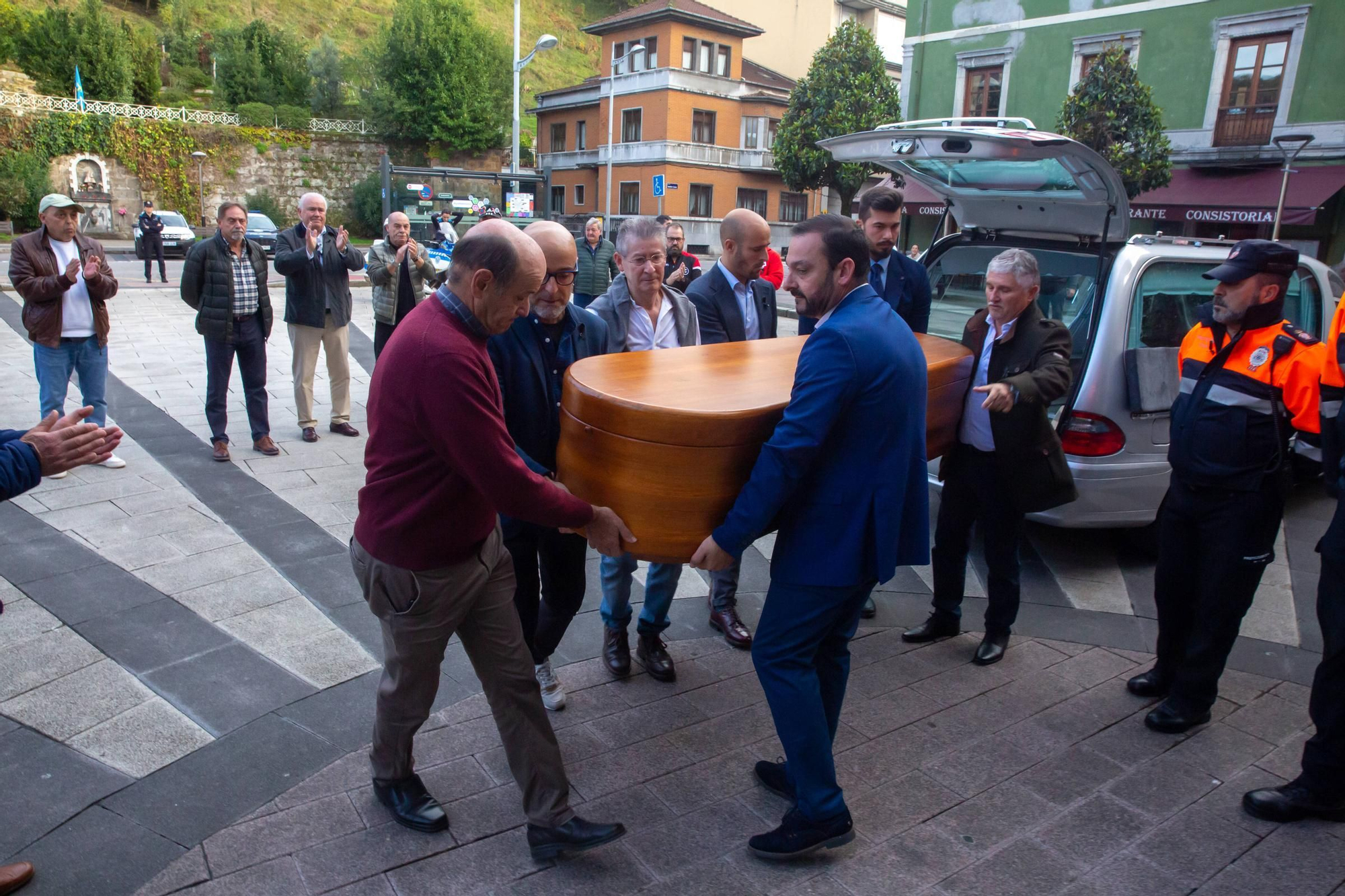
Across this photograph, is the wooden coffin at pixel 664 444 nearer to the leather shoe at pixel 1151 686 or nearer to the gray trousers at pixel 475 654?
the gray trousers at pixel 475 654

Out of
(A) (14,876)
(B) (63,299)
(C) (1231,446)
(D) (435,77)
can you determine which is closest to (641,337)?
(C) (1231,446)

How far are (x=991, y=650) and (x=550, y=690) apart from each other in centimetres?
197

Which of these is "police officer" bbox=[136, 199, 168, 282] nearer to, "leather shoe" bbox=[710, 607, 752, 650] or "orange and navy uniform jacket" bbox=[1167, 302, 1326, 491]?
"leather shoe" bbox=[710, 607, 752, 650]

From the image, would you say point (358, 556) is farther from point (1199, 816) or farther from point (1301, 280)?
point (1301, 280)

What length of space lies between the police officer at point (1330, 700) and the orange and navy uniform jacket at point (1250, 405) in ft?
0.45

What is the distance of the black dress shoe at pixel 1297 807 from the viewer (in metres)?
2.93

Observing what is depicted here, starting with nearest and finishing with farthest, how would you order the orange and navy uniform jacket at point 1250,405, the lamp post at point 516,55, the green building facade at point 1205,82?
the orange and navy uniform jacket at point 1250,405 → the green building facade at point 1205,82 → the lamp post at point 516,55

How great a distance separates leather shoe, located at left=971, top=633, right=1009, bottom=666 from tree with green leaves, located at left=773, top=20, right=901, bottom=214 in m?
29.9

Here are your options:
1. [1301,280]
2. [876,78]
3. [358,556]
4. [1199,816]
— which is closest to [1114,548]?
[1301,280]

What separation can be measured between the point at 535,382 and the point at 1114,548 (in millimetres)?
4212

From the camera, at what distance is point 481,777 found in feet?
10.0

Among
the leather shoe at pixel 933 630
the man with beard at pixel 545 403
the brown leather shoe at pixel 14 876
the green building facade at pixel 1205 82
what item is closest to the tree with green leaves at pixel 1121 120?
the green building facade at pixel 1205 82

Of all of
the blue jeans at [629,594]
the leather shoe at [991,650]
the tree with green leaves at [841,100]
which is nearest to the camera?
the blue jeans at [629,594]

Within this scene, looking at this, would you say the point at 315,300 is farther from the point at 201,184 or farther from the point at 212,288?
the point at 201,184
